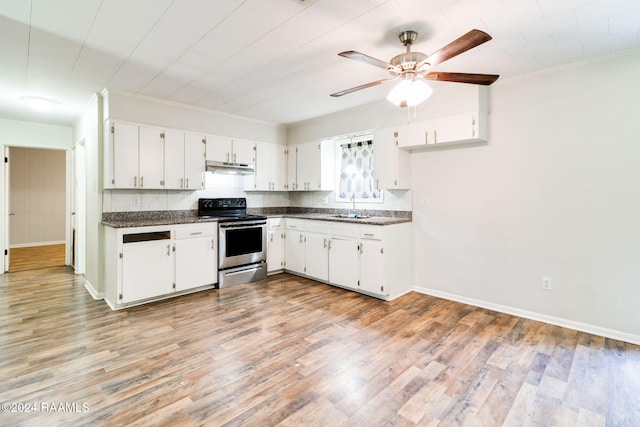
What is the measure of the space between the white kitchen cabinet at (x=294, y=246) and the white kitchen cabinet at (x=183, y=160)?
1.47 m

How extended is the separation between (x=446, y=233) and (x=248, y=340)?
8.55ft

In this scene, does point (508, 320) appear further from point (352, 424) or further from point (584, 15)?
point (584, 15)

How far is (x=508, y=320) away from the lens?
3.15m

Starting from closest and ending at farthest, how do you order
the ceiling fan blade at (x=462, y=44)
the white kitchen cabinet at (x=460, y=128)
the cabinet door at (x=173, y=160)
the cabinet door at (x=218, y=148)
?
1. the ceiling fan blade at (x=462, y=44)
2. the white kitchen cabinet at (x=460, y=128)
3. the cabinet door at (x=173, y=160)
4. the cabinet door at (x=218, y=148)

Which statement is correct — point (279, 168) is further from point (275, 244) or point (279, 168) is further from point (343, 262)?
point (343, 262)

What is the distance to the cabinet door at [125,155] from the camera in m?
3.70

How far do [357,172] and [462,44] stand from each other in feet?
9.85

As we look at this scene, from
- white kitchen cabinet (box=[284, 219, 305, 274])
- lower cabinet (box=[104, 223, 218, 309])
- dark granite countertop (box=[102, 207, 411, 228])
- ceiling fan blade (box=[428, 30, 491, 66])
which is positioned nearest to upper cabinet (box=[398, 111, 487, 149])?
dark granite countertop (box=[102, 207, 411, 228])

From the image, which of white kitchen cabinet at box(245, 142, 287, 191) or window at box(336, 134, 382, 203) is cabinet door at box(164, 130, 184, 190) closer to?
white kitchen cabinet at box(245, 142, 287, 191)

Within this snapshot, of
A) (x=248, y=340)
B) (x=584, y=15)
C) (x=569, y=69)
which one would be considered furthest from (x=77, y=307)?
(x=569, y=69)

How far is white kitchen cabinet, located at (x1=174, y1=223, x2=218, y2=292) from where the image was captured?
3.88m

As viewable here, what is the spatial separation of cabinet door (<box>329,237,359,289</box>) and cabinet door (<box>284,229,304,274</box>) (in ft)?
2.09

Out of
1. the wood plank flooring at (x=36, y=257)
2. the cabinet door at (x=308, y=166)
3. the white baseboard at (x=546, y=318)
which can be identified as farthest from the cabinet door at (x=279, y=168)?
the wood plank flooring at (x=36, y=257)

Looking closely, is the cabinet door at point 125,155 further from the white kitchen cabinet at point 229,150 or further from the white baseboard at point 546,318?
the white baseboard at point 546,318
